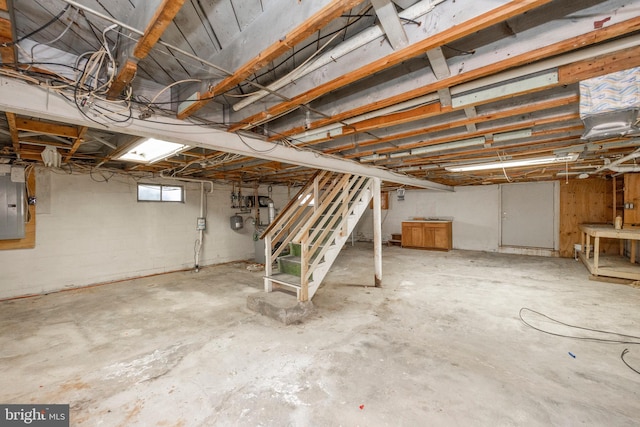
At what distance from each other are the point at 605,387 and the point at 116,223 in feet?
22.8

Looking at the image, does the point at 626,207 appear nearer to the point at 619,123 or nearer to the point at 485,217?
the point at 485,217

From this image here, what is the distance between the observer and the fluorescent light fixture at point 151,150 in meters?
2.89

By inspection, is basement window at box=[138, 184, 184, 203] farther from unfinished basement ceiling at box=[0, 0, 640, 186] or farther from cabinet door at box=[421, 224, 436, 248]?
cabinet door at box=[421, 224, 436, 248]

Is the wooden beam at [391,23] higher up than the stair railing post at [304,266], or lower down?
higher up

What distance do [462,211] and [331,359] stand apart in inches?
299

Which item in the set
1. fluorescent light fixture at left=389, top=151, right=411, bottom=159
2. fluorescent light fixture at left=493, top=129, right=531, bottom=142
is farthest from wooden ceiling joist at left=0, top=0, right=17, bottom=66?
fluorescent light fixture at left=493, top=129, right=531, bottom=142

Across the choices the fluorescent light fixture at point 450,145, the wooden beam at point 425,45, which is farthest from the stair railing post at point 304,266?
the fluorescent light fixture at point 450,145

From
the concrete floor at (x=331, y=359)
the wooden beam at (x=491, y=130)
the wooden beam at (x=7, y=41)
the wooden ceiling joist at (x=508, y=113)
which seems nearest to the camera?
the wooden beam at (x=7, y=41)

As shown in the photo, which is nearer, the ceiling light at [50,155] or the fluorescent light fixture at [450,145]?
the fluorescent light fixture at [450,145]

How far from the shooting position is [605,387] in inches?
76.9

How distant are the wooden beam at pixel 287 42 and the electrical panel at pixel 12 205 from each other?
4.41 m

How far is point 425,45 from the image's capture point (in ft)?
4.23

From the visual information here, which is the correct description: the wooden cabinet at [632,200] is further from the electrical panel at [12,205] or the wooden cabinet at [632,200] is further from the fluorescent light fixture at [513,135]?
the electrical panel at [12,205]

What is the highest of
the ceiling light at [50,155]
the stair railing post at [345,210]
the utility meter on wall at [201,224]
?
the ceiling light at [50,155]
